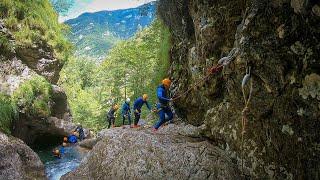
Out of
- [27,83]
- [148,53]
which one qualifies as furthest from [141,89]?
[27,83]

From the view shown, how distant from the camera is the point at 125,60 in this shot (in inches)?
1356

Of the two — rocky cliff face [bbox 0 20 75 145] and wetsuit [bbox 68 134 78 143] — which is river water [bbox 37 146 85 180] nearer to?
wetsuit [bbox 68 134 78 143]

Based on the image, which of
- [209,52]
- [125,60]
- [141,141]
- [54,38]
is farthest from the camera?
[125,60]

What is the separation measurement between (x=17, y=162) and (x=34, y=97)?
822cm

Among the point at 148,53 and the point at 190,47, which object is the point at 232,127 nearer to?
the point at 190,47

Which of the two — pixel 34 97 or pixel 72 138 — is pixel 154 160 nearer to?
pixel 34 97

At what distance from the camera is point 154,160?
31.2ft

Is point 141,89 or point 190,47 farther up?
point 190,47

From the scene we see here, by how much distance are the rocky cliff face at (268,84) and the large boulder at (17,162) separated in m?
7.63

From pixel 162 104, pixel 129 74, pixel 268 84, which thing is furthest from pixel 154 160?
pixel 129 74

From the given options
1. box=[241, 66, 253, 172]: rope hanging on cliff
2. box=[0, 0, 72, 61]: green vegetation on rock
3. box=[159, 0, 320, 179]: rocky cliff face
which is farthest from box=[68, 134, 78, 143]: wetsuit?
box=[241, 66, 253, 172]: rope hanging on cliff

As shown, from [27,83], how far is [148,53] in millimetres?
11766

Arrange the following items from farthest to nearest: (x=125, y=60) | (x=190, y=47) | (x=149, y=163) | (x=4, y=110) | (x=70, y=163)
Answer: (x=125, y=60) → (x=70, y=163) → (x=4, y=110) → (x=190, y=47) → (x=149, y=163)

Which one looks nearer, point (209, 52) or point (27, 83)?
point (209, 52)
